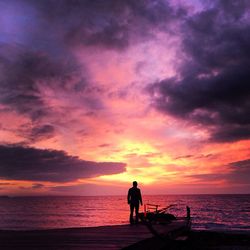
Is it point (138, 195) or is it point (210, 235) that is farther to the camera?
point (210, 235)

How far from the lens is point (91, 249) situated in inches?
354

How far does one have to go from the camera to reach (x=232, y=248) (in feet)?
69.0

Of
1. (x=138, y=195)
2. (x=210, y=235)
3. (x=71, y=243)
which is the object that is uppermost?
(x=138, y=195)

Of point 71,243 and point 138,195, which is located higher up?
point 138,195

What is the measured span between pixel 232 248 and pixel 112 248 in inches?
570

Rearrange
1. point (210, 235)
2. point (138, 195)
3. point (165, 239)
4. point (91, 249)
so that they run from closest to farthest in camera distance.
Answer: point (91, 249) → point (165, 239) → point (138, 195) → point (210, 235)

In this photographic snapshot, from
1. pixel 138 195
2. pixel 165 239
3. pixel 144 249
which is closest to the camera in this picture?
pixel 144 249

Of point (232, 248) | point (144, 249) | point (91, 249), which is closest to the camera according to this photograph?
point (91, 249)

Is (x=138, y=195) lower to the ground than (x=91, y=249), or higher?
higher

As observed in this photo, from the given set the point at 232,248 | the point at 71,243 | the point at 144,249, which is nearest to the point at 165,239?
the point at 144,249

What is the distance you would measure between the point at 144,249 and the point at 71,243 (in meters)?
2.18

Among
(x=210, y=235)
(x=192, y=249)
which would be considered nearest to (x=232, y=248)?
(x=192, y=249)

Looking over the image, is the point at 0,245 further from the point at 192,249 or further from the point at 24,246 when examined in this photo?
the point at 192,249

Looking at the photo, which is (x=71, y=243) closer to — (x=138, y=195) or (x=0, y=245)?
(x=0, y=245)
